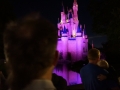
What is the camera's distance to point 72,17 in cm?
6788

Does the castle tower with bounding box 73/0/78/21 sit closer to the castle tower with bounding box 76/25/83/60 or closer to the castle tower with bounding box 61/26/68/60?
the castle tower with bounding box 61/26/68/60

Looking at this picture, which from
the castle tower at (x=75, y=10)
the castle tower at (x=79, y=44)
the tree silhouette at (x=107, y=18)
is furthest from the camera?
the castle tower at (x=75, y=10)

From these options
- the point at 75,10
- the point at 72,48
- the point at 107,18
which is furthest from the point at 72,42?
the point at 107,18

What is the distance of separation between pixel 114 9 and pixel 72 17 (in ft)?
165

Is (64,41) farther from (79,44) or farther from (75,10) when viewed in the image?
(75,10)

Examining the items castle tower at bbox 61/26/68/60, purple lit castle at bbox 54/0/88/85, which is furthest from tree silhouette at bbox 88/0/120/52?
castle tower at bbox 61/26/68/60

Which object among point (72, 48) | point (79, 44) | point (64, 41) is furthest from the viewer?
point (64, 41)

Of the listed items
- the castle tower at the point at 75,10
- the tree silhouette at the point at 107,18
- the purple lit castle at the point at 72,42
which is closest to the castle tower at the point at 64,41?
the purple lit castle at the point at 72,42

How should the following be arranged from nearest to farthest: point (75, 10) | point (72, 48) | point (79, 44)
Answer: point (79, 44), point (72, 48), point (75, 10)

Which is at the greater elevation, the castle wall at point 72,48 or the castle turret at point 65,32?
the castle turret at point 65,32

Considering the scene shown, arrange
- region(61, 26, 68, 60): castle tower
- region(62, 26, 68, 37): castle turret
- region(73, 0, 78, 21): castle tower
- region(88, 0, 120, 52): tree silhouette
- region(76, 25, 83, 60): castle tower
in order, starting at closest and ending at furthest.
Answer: region(88, 0, 120, 52): tree silhouette → region(76, 25, 83, 60): castle tower → region(61, 26, 68, 60): castle tower → region(62, 26, 68, 37): castle turret → region(73, 0, 78, 21): castle tower

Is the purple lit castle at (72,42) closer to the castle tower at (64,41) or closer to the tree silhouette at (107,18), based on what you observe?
the castle tower at (64,41)

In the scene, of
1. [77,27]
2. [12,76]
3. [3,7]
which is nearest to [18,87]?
[12,76]

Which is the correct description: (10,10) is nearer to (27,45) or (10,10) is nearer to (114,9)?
(114,9)
